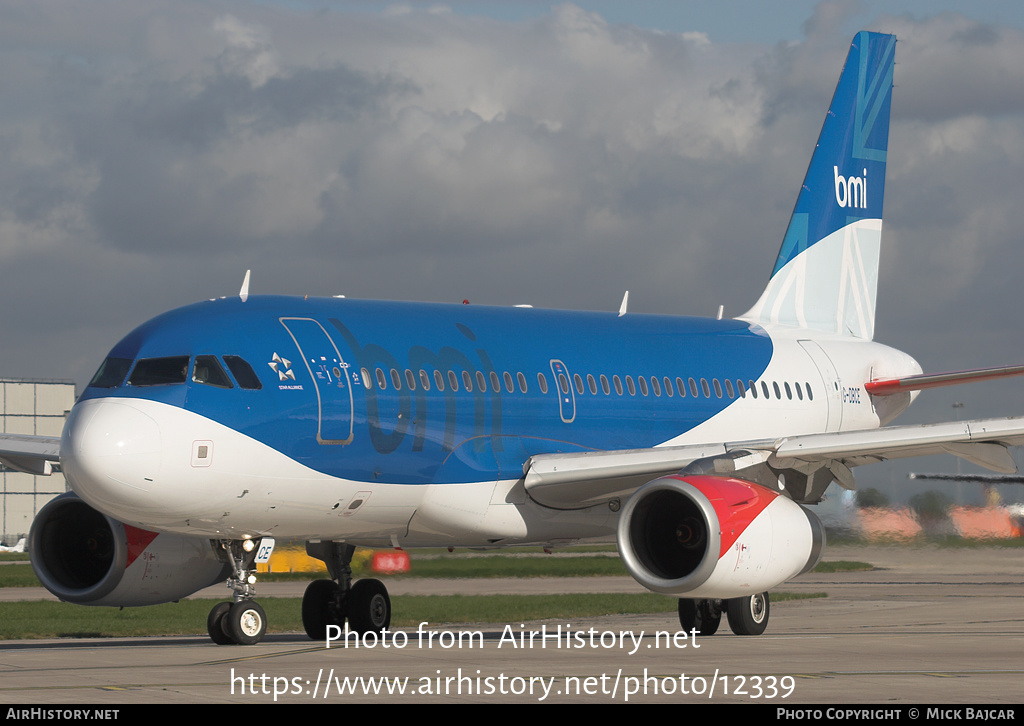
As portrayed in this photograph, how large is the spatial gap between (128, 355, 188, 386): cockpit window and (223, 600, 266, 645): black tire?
9.32 ft

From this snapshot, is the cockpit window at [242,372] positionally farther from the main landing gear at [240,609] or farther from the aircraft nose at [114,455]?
the main landing gear at [240,609]

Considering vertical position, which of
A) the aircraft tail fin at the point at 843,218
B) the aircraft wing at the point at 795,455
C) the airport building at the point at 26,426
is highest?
the airport building at the point at 26,426

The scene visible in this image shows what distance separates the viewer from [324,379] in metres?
16.9

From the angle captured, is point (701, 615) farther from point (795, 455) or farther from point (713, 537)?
point (713, 537)

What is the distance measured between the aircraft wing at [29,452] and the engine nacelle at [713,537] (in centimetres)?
758

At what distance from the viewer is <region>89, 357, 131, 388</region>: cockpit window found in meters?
→ 16.0

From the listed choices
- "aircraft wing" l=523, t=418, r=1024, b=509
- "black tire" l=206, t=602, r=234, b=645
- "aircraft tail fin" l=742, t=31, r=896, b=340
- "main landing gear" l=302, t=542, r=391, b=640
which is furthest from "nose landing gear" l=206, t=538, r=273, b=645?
"aircraft tail fin" l=742, t=31, r=896, b=340

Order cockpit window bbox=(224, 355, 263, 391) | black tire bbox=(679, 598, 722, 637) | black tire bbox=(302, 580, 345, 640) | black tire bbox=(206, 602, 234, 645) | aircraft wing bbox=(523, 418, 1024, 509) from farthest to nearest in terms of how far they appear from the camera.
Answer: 1. black tire bbox=(679, 598, 722, 637)
2. black tire bbox=(302, 580, 345, 640)
3. aircraft wing bbox=(523, 418, 1024, 509)
4. black tire bbox=(206, 602, 234, 645)
5. cockpit window bbox=(224, 355, 263, 391)

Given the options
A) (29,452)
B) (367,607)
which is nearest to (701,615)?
(367,607)

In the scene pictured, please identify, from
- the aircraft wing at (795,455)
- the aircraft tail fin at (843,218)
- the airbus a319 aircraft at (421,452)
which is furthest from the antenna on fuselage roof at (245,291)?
the aircraft tail fin at (843,218)

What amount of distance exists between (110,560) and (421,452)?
452 centimetres

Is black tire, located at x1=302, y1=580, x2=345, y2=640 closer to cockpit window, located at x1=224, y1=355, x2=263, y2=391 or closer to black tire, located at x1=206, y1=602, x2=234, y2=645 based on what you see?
black tire, located at x1=206, y1=602, x2=234, y2=645

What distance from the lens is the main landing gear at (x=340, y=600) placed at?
1970 centimetres
